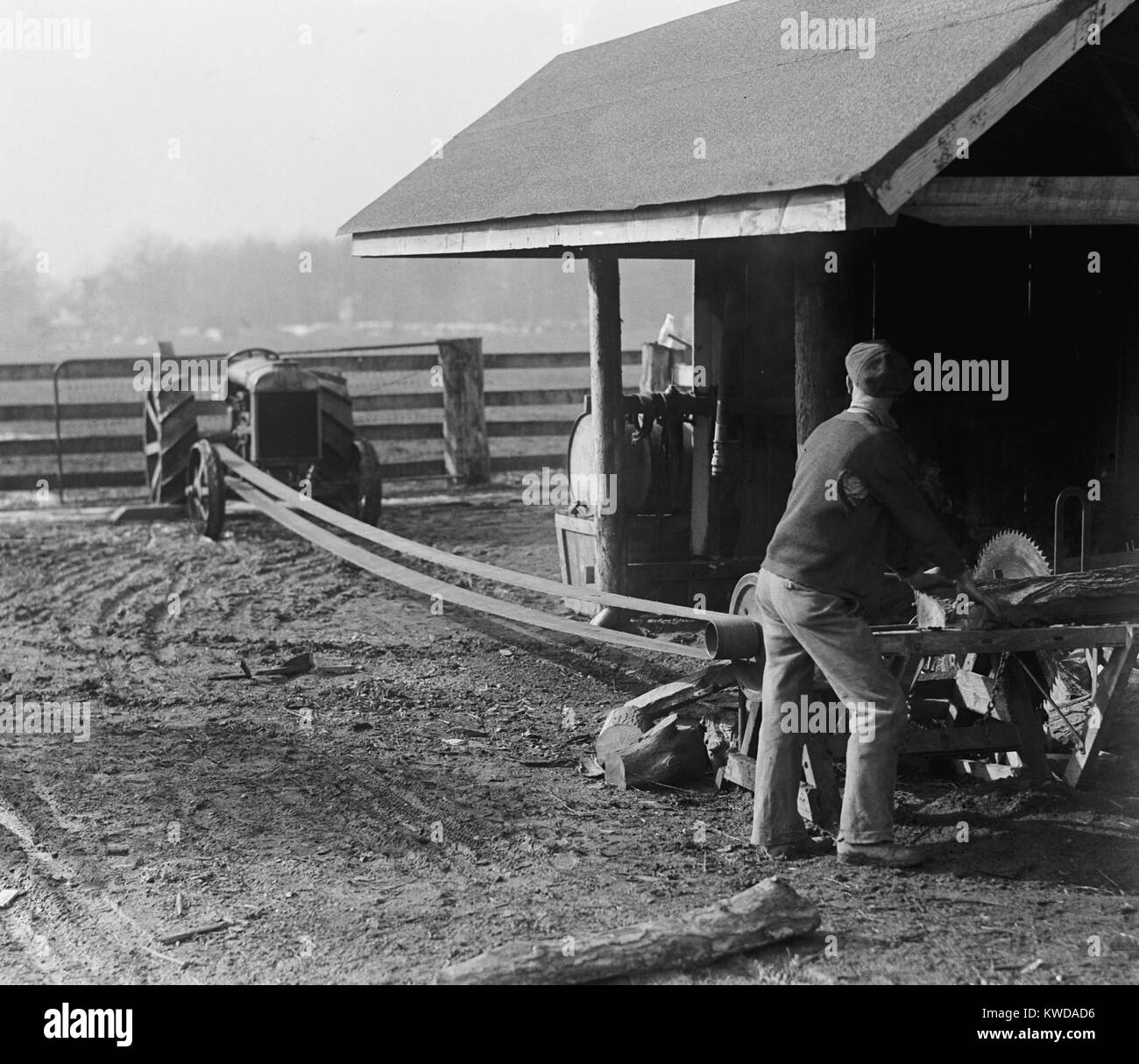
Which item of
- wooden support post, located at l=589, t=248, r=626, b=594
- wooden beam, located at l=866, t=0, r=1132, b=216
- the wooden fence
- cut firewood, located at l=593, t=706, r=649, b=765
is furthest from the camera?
the wooden fence

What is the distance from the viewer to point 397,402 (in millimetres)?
18984

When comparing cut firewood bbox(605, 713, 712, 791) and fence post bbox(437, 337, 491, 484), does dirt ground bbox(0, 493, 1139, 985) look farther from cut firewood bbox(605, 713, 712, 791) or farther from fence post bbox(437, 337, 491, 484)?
fence post bbox(437, 337, 491, 484)

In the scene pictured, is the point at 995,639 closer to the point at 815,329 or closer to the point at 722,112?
the point at 815,329

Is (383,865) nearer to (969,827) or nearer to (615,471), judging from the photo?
(969,827)

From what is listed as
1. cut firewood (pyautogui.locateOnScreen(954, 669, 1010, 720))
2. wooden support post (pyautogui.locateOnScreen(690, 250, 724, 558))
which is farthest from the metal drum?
cut firewood (pyautogui.locateOnScreen(954, 669, 1010, 720))

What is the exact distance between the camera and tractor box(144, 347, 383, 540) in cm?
1414

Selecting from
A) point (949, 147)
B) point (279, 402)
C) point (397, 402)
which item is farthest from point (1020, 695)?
point (397, 402)

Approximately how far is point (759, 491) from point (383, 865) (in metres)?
5.18

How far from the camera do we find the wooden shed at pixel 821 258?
743 centimetres

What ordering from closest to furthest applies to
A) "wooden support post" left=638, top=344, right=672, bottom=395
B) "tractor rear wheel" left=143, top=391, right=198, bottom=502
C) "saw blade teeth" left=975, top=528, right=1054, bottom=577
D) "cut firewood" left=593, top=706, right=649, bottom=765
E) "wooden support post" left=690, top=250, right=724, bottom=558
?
1. "cut firewood" left=593, top=706, right=649, bottom=765
2. "saw blade teeth" left=975, top=528, right=1054, bottom=577
3. "wooden support post" left=690, top=250, right=724, bottom=558
4. "wooden support post" left=638, top=344, right=672, bottom=395
5. "tractor rear wheel" left=143, top=391, right=198, bottom=502

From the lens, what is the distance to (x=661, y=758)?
22.2 feet

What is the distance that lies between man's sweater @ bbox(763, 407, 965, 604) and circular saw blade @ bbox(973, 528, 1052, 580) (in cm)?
149

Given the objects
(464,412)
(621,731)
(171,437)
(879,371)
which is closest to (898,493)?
(879,371)

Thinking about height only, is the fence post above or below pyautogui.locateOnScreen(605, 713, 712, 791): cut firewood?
above
